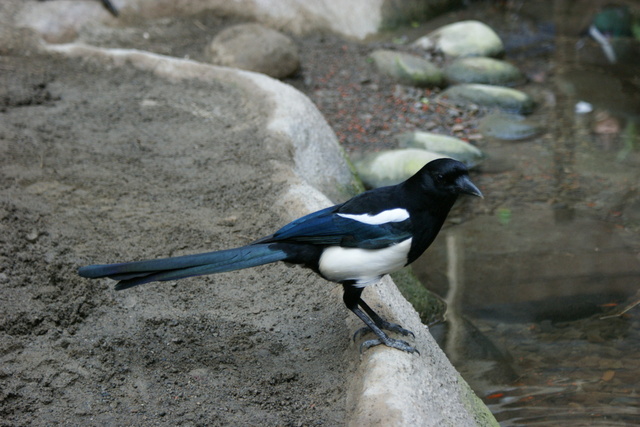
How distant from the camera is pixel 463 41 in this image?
31.9 ft

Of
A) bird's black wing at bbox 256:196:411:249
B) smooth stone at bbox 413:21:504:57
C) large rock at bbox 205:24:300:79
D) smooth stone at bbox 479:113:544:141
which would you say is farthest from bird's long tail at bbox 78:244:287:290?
smooth stone at bbox 413:21:504:57

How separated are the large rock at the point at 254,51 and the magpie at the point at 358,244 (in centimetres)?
487

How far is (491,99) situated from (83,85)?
16.0 feet

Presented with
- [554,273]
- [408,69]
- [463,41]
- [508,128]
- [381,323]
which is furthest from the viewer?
[463,41]

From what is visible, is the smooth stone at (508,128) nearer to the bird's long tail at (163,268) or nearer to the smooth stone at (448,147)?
the smooth stone at (448,147)

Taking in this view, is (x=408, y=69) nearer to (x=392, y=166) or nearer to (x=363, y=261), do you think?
(x=392, y=166)

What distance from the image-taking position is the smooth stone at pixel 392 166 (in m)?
6.22

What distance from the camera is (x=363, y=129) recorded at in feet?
25.0

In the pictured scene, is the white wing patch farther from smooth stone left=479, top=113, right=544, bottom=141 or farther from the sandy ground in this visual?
smooth stone left=479, top=113, right=544, bottom=141

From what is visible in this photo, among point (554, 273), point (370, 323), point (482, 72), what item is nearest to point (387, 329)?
point (370, 323)

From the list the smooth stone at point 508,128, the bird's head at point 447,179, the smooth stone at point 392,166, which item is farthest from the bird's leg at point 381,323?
the smooth stone at point 508,128

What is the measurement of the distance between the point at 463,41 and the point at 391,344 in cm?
793

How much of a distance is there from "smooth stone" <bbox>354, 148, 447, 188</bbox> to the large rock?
1.72 m

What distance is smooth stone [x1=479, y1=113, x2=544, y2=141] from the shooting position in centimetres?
765
